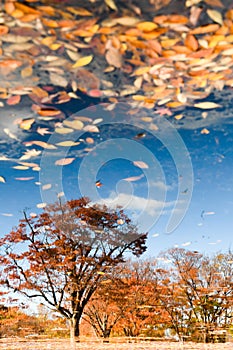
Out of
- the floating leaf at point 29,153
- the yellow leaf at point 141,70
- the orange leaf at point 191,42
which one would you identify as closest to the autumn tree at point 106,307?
the floating leaf at point 29,153

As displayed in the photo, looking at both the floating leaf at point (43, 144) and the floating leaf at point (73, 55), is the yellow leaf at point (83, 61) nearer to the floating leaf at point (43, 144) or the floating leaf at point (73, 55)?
the floating leaf at point (73, 55)

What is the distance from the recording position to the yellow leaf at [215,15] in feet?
7.13

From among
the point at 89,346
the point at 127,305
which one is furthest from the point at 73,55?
the point at 127,305

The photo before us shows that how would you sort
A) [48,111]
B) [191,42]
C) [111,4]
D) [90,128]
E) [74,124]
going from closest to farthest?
[111,4] < [191,42] < [48,111] < [74,124] < [90,128]

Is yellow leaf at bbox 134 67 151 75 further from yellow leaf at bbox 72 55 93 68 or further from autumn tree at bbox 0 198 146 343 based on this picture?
autumn tree at bbox 0 198 146 343

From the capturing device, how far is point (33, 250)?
6.93 m

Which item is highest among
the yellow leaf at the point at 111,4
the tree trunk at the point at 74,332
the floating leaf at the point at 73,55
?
the yellow leaf at the point at 111,4

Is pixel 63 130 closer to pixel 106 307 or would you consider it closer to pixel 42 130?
pixel 42 130

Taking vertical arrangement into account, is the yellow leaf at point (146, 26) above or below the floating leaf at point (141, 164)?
above

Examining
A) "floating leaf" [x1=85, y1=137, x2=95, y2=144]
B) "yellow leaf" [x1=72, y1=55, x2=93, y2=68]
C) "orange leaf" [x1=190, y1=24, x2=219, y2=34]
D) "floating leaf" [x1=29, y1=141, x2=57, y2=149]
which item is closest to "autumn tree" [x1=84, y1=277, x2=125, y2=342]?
"floating leaf" [x1=85, y1=137, x2=95, y2=144]

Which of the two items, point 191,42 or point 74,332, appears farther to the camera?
point 74,332

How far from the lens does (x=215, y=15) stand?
2.19 metres

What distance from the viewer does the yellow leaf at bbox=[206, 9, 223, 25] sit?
7.13ft

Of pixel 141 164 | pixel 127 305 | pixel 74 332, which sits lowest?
pixel 74 332
